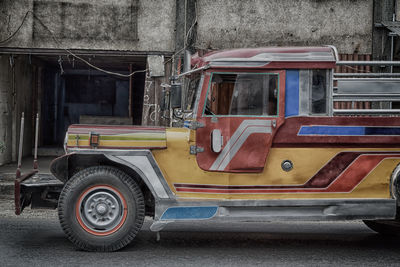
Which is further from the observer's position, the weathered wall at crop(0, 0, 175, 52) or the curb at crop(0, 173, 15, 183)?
the weathered wall at crop(0, 0, 175, 52)

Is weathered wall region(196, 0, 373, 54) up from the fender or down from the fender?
up

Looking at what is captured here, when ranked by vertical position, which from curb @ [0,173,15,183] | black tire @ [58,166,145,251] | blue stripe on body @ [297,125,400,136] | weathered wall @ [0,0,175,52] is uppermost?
weathered wall @ [0,0,175,52]

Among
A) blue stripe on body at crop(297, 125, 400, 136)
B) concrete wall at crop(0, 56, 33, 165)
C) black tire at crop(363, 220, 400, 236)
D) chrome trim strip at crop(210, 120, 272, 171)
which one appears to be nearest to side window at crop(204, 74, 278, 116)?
chrome trim strip at crop(210, 120, 272, 171)

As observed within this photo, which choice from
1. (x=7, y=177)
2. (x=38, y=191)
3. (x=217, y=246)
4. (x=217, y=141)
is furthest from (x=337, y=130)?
(x=7, y=177)

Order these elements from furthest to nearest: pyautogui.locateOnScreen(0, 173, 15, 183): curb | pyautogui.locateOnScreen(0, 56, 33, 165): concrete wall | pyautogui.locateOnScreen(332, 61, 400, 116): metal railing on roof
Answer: pyautogui.locateOnScreen(0, 56, 33, 165): concrete wall
pyautogui.locateOnScreen(0, 173, 15, 183): curb
pyautogui.locateOnScreen(332, 61, 400, 116): metal railing on roof

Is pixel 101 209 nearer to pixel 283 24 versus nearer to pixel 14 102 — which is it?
pixel 283 24

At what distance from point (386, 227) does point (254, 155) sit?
245 centimetres

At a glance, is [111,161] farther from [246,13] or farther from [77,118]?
[77,118]

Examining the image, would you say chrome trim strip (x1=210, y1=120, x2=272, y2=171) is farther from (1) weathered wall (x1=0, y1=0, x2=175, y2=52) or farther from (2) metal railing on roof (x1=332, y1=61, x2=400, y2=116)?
(1) weathered wall (x1=0, y1=0, x2=175, y2=52)

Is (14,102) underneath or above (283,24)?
underneath

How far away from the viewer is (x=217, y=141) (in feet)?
18.5

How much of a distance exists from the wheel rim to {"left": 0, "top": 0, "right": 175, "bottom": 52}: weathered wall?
7.75 meters

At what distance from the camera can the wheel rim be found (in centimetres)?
557

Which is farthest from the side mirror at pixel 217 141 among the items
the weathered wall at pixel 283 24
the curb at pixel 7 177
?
the weathered wall at pixel 283 24
